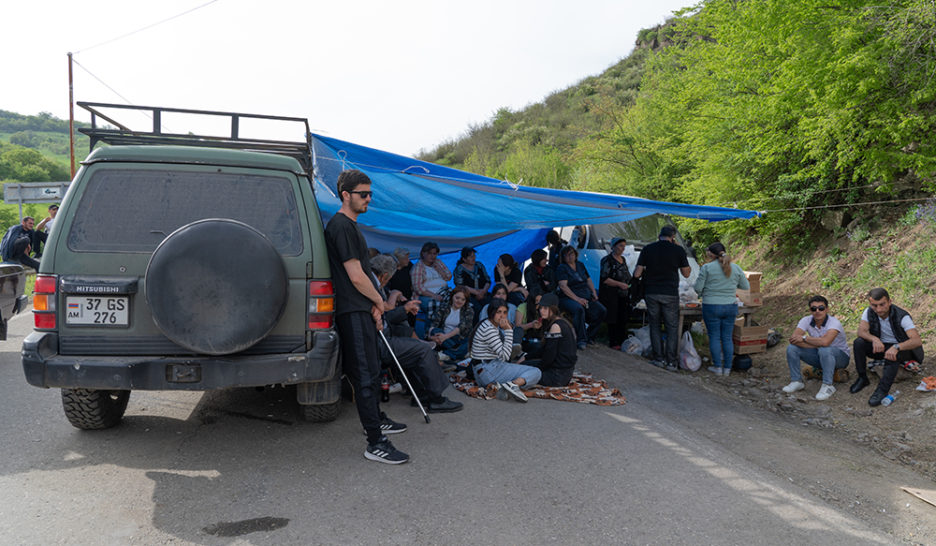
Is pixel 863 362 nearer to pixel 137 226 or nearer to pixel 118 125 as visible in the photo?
pixel 137 226

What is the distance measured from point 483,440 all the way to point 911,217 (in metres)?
10.5

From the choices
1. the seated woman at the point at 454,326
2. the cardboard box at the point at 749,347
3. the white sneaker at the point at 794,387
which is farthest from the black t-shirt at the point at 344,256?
the cardboard box at the point at 749,347

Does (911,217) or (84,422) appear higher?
(911,217)

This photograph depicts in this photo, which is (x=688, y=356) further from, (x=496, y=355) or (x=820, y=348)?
(x=496, y=355)

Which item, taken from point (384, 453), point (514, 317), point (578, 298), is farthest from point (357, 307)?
point (578, 298)

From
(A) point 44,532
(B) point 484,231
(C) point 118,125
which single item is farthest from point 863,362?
(C) point 118,125

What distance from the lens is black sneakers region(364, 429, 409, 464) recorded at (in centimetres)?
412

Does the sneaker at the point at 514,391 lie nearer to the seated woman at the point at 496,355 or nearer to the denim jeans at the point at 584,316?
the seated woman at the point at 496,355

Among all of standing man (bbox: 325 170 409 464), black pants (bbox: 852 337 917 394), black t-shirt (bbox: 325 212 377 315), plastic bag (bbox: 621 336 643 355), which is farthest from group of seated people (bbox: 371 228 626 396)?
black pants (bbox: 852 337 917 394)

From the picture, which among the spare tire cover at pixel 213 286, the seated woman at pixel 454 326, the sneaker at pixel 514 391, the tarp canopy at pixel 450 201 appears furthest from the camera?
the seated woman at pixel 454 326

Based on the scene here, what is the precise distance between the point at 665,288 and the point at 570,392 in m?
2.84

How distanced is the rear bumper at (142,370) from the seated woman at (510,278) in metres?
5.56

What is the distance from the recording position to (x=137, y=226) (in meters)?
3.80

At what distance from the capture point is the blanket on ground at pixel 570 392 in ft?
20.2
